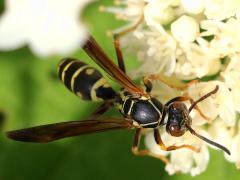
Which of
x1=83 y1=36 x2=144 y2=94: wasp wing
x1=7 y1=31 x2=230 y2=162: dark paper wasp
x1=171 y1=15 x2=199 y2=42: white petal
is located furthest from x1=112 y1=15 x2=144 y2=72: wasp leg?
x1=171 y1=15 x2=199 y2=42: white petal

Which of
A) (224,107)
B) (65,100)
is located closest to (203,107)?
(224,107)

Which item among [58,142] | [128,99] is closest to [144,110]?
[128,99]

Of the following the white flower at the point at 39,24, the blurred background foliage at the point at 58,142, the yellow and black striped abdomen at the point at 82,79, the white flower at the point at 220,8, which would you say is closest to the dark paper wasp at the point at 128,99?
the yellow and black striped abdomen at the point at 82,79

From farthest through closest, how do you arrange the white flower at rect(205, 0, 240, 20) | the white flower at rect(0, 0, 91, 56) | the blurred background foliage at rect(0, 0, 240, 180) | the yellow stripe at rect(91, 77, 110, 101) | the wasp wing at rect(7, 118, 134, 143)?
the blurred background foliage at rect(0, 0, 240, 180) → the white flower at rect(0, 0, 91, 56) → the yellow stripe at rect(91, 77, 110, 101) → the white flower at rect(205, 0, 240, 20) → the wasp wing at rect(7, 118, 134, 143)

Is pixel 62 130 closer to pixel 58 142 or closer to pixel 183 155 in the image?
pixel 183 155

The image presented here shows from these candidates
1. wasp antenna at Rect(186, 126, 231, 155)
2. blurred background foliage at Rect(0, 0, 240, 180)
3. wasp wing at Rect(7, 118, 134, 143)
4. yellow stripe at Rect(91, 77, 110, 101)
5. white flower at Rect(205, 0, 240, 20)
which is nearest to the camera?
wasp wing at Rect(7, 118, 134, 143)

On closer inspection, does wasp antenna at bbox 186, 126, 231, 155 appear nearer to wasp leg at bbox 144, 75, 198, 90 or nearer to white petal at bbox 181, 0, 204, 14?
wasp leg at bbox 144, 75, 198, 90
